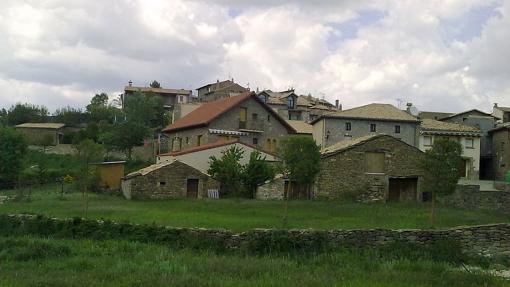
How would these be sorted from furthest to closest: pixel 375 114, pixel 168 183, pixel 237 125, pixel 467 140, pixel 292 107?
pixel 292 107, pixel 375 114, pixel 467 140, pixel 237 125, pixel 168 183

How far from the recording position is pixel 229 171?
40594 millimetres

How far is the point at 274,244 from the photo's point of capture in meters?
19.2

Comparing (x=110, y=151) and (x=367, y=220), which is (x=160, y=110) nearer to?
(x=110, y=151)

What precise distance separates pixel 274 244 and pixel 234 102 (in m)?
41.2

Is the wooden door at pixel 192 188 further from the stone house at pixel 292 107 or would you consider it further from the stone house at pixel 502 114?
the stone house at pixel 502 114

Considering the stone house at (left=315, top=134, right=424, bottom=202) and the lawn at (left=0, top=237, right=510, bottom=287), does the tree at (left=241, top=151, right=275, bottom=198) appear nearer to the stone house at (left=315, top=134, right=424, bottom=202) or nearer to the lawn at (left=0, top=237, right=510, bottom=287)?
the stone house at (left=315, top=134, right=424, bottom=202)

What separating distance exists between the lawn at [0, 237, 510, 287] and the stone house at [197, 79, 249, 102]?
8574 cm

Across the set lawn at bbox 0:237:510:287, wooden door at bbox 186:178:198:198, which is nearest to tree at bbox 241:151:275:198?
wooden door at bbox 186:178:198:198

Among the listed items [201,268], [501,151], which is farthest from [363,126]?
[201,268]

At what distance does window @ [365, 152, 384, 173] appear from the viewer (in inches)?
1569

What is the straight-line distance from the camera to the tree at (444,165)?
28312 millimetres

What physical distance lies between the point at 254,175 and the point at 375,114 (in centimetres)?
3010

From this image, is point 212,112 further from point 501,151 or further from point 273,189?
point 501,151

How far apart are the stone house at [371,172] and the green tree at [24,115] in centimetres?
7416
